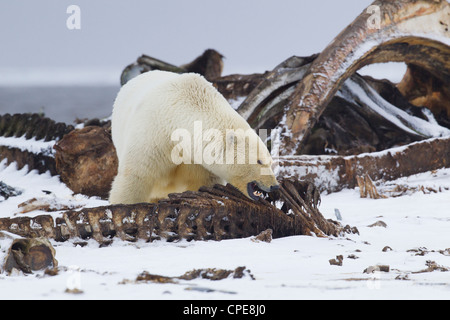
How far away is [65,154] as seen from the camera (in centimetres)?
752

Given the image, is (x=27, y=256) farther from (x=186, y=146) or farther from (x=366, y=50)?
(x=366, y=50)

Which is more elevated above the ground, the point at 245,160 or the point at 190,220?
the point at 245,160

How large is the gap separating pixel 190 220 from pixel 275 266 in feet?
3.03

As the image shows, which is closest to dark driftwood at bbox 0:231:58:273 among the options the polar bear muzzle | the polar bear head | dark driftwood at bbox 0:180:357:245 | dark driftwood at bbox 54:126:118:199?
dark driftwood at bbox 0:180:357:245

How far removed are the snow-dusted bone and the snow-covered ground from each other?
289 cm

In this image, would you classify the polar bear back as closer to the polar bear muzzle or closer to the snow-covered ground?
the polar bear muzzle

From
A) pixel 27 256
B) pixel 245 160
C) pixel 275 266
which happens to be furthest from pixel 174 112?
pixel 27 256

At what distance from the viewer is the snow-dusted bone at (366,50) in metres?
8.00

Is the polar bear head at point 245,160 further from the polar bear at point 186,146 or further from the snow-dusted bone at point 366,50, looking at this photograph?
the snow-dusted bone at point 366,50

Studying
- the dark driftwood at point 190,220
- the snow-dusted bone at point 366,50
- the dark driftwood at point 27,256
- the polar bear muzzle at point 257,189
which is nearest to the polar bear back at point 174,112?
the polar bear muzzle at point 257,189

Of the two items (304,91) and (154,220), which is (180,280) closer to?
(154,220)

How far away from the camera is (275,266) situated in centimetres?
313

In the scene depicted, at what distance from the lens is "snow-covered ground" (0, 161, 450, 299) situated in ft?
7.84

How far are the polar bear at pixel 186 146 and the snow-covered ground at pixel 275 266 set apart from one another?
0.86m
